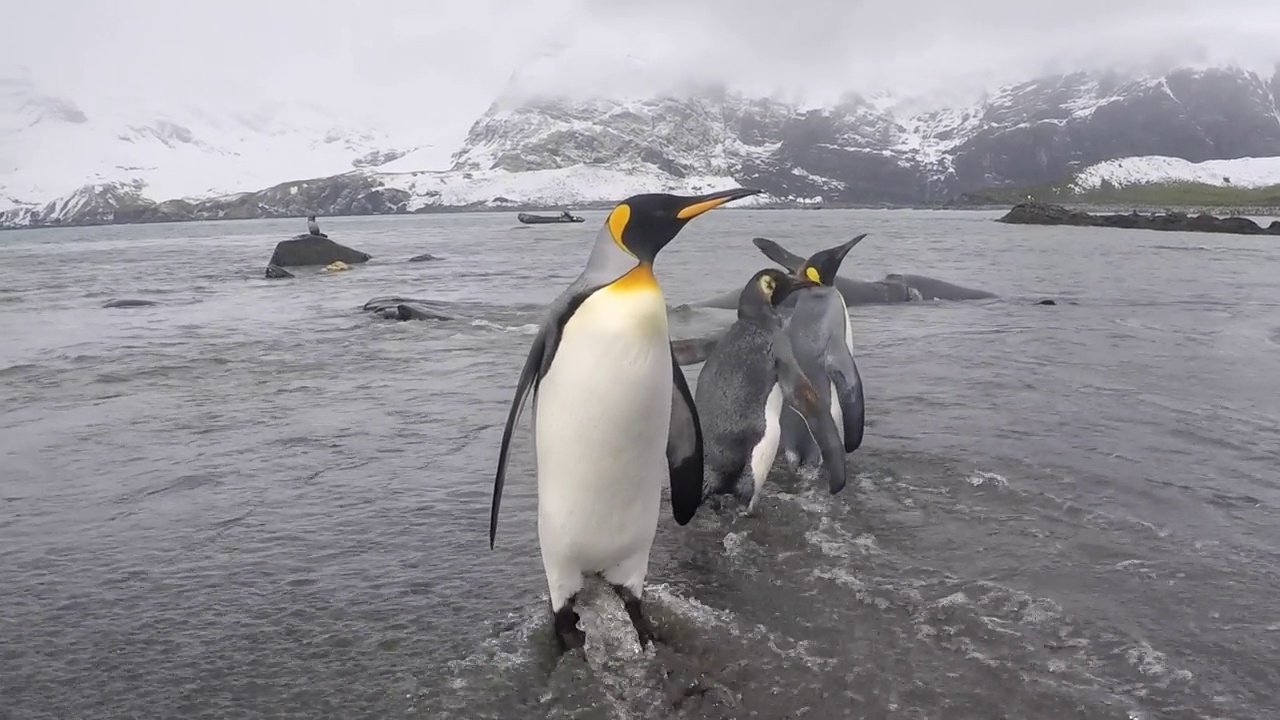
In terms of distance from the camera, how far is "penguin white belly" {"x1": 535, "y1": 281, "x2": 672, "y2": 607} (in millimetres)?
3307

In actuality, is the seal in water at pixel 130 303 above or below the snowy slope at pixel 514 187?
below

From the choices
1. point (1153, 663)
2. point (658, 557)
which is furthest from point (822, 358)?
point (1153, 663)

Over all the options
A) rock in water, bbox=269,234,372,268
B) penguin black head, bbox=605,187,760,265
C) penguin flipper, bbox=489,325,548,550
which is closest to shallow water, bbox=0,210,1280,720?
penguin flipper, bbox=489,325,548,550

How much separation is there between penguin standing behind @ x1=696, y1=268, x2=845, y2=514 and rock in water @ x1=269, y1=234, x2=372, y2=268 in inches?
783

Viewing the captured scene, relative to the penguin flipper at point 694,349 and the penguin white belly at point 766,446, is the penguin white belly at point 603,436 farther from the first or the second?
the penguin flipper at point 694,349

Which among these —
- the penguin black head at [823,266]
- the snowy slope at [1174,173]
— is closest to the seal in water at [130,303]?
the penguin black head at [823,266]

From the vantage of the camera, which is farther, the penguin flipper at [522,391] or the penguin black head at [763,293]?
the penguin black head at [763,293]

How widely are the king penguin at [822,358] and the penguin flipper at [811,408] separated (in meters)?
0.22

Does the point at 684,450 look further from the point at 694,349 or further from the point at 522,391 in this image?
the point at 694,349

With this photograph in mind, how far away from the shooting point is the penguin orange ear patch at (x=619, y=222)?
11.1ft

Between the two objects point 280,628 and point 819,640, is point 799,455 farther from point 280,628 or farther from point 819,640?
point 280,628

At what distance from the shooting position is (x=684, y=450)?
390 centimetres

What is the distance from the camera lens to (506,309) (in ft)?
44.4

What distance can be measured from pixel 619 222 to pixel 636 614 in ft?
4.65
